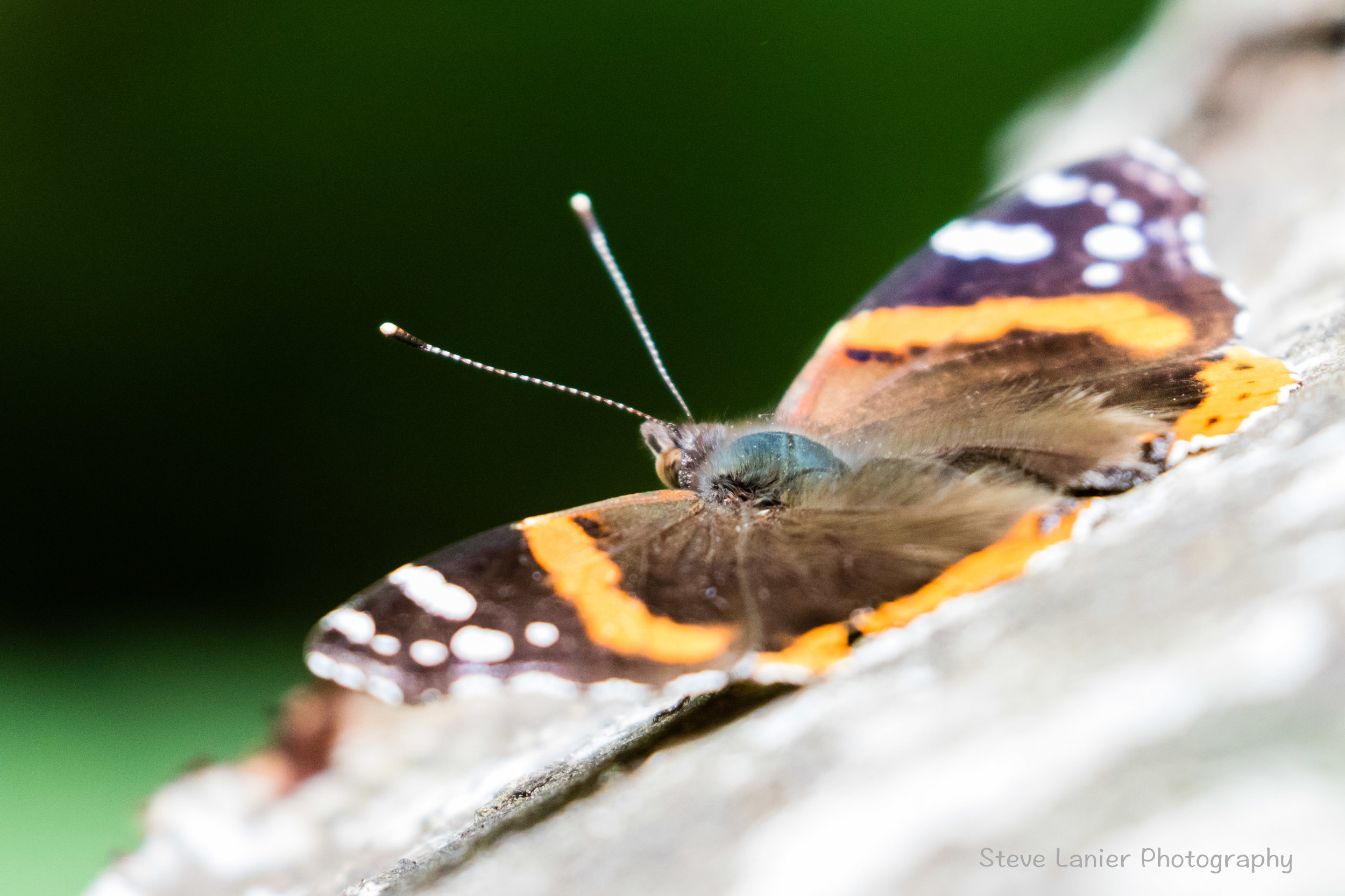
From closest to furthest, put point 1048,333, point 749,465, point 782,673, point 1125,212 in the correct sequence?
point 782,673, point 749,465, point 1048,333, point 1125,212

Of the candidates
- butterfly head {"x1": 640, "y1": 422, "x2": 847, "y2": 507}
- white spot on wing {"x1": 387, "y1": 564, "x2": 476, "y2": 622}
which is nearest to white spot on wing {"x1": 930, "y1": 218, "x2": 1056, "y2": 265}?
butterfly head {"x1": 640, "y1": 422, "x2": 847, "y2": 507}

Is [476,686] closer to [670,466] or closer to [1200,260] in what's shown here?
[670,466]

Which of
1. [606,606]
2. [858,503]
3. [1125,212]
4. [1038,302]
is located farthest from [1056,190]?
[606,606]

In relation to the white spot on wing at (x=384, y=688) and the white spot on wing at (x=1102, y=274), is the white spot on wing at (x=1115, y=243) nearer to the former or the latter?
the white spot on wing at (x=1102, y=274)

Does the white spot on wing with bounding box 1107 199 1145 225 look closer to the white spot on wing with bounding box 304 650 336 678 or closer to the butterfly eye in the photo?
the butterfly eye

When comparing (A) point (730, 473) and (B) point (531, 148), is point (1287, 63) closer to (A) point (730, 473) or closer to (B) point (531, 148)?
(B) point (531, 148)

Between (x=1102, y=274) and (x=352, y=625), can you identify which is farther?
(x=1102, y=274)

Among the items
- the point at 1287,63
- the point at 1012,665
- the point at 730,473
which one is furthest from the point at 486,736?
the point at 1287,63
